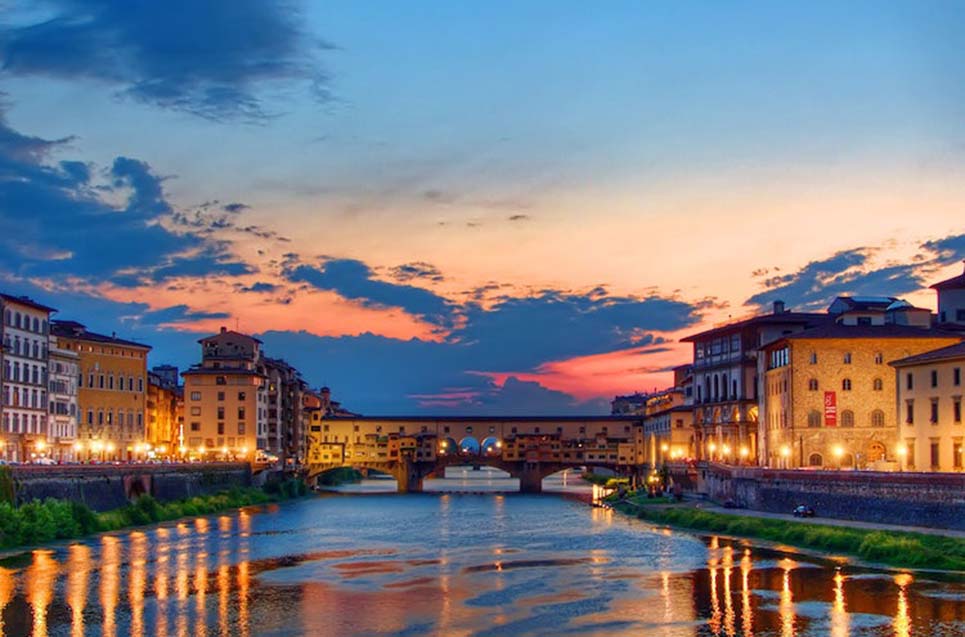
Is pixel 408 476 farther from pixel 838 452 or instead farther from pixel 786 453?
pixel 838 452

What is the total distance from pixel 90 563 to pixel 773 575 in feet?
99.1

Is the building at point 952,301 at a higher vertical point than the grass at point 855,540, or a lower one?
higher

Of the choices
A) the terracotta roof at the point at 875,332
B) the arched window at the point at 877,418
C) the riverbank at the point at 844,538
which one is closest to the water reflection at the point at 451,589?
the riverbank at the point at 844,538

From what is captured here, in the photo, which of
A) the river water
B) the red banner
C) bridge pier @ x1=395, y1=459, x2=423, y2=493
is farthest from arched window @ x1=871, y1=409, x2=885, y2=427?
bridge pier @ x1=395, y1=459, x2=423, y2=493

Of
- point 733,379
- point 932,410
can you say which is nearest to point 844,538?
point 932,410

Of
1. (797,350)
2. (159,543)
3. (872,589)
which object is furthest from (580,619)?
(797,350)

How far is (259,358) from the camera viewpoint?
5138 inches

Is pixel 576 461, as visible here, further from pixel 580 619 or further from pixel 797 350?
pixel 580 619

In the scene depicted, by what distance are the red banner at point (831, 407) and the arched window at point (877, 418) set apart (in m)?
2.46

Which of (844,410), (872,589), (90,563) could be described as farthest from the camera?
(844,410)

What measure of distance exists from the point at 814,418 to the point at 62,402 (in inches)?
2281

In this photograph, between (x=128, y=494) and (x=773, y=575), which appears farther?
(x=128, y=494)

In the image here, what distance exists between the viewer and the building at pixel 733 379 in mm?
102250

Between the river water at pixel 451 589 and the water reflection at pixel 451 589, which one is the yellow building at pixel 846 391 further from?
the water reflection at pixel 451 589
